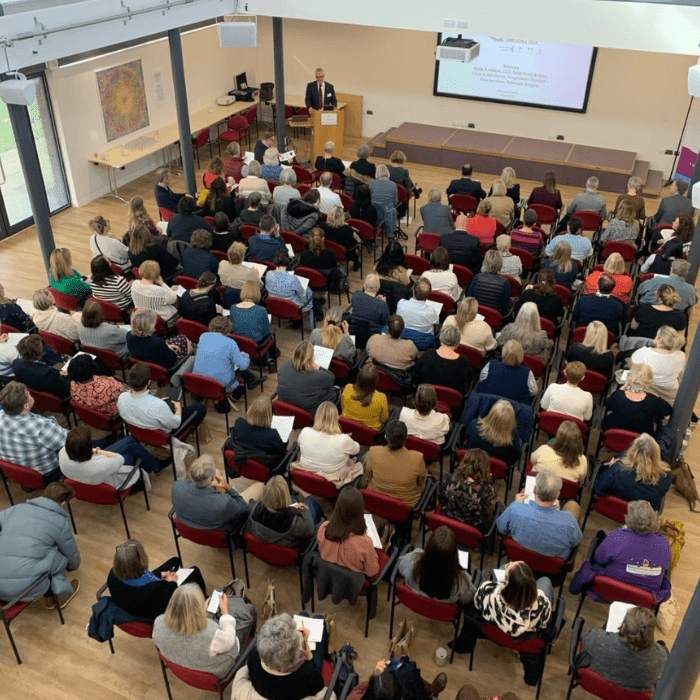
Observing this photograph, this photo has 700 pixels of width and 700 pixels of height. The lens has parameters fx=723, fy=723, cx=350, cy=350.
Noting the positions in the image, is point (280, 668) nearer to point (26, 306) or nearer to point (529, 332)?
point (529, 332)

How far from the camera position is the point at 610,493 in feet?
17.5

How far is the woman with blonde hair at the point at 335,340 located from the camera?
6.64 m

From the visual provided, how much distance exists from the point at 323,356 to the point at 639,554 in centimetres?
310

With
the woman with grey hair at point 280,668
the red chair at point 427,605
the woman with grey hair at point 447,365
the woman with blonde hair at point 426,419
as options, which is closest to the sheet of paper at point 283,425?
the woman with blonde hair at point 426,419

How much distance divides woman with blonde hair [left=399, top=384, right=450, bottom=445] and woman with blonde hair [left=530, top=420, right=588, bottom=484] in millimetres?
741

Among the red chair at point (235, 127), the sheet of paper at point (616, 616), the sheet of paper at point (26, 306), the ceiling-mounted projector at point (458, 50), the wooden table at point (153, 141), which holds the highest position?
the ceiling-mounted projector at point (458, 50)

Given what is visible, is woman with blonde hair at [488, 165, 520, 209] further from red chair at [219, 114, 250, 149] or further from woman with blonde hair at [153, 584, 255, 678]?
woman with blonde hair at [153, 584, 255, 678]

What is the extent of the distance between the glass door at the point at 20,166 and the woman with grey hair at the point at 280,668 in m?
9.07

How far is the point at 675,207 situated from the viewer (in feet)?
31.6

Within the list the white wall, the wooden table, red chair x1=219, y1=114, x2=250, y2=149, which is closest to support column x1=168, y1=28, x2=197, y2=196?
the wooden table

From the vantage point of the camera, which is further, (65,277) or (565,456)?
(65,277)

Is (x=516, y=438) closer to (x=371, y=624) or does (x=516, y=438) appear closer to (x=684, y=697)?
(x=371, y=624)

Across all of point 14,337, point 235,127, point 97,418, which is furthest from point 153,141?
point 97,418

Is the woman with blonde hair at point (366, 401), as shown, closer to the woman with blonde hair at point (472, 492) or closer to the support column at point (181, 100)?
the woman with blonde hair at point (472, 492)
